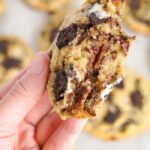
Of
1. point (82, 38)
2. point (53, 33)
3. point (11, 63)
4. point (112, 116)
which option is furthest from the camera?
point (53, 33)

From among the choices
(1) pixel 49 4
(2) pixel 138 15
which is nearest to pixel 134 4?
(2) pixel 138 15

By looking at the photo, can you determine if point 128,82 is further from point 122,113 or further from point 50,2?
point 50,2

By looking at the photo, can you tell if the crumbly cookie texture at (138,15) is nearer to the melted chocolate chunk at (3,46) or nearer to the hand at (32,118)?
the melted chocolate chunk at (3,46)

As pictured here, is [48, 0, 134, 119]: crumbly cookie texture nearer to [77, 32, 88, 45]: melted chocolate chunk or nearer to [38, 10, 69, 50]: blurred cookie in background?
[77, 32, 88, 45]: melted chocolate chunk

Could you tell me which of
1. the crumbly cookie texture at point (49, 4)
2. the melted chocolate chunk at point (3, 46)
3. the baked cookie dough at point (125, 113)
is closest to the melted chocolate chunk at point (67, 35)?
the baked cookie dough at point (125, 113)

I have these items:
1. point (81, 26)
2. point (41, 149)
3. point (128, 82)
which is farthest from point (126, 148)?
point (81, 26)

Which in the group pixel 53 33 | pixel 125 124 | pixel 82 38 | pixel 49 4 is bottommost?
pixel 125 124

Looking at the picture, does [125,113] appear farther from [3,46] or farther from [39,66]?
[39,66]

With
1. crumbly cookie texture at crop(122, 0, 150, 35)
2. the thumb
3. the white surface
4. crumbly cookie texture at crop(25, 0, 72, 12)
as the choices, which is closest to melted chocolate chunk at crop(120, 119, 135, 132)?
the white surface
